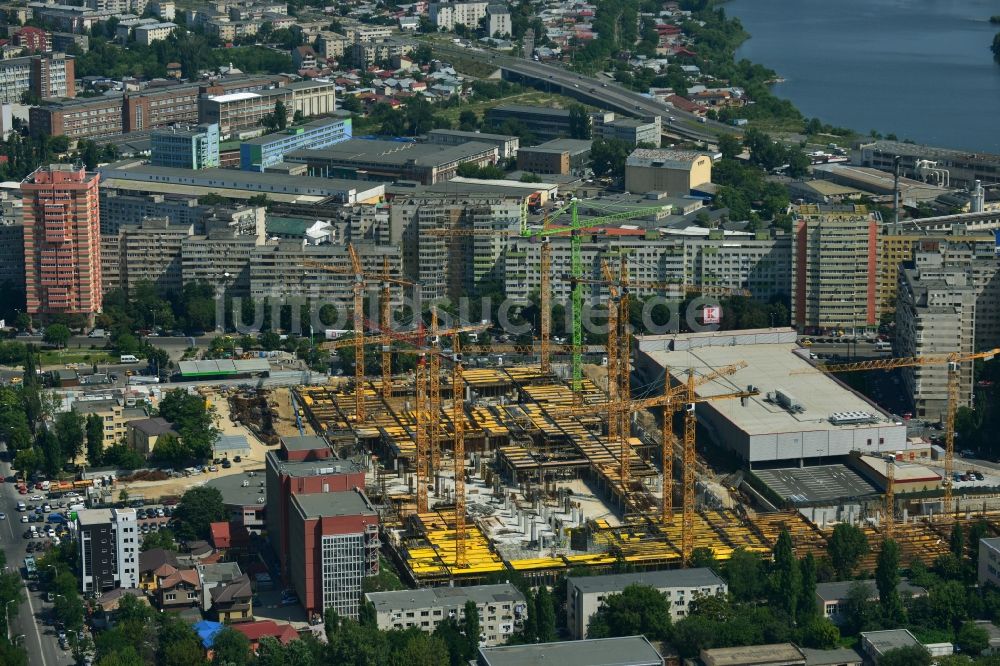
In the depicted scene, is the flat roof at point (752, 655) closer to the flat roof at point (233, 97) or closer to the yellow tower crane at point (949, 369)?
the yellow tower crane at point (949, 369)

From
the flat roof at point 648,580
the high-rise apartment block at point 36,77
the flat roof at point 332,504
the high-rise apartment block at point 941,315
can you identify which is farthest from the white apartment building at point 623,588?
the high-rise apartment block at point 36,77

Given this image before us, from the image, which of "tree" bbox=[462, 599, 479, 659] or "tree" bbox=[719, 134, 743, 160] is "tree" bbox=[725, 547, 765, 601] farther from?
"tree" bbox=[719, 134, 743, 160]

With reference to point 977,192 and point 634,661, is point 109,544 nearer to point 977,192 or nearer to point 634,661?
point 634,661

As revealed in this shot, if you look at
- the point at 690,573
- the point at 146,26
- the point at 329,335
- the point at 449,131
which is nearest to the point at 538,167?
the point at 449,131

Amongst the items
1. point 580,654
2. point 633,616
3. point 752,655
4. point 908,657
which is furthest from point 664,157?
point 580,654

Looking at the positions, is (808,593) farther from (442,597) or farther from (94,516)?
(94,516)

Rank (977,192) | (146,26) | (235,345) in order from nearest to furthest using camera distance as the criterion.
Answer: (235,345)
(977,192)
(146,26)
